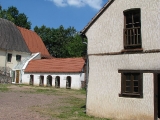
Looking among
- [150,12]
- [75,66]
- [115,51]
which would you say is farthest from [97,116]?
[75,66]

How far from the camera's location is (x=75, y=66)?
32.4 m

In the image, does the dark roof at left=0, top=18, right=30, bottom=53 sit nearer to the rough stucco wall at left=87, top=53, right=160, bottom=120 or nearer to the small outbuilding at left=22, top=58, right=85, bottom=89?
the small outbuilding at left=22, top=58, right=85, bottom=89

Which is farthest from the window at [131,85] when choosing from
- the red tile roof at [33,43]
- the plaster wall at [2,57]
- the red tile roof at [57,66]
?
the red tile roof at [33,43]

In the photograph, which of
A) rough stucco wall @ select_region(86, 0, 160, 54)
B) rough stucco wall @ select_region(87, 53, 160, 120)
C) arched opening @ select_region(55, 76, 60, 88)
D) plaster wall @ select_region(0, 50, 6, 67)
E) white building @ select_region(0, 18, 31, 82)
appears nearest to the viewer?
rough stucco wall @ select_region(87, 53, 160, 120)

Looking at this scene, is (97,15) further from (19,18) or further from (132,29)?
(19,18)

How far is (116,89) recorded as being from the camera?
1063 centimetres

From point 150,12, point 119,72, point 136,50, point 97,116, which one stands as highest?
point 150,12

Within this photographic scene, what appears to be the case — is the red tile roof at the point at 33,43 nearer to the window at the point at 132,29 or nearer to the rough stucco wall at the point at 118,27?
the rough stucco wall at the point at 118,27

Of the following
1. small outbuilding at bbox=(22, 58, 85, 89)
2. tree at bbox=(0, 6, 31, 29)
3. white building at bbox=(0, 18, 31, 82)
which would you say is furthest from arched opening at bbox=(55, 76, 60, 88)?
tree at bbox=(0, 6, 31, 29)

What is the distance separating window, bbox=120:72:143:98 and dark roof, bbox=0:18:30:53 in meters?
33.2

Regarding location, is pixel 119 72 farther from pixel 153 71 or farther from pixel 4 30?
pixel 4 30

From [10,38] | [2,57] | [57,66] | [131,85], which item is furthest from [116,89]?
[10,38]

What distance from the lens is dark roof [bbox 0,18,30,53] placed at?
4109cm

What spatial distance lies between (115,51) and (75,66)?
71.2ft
